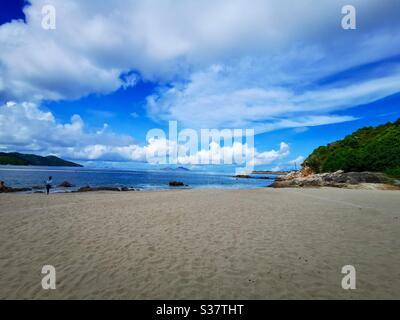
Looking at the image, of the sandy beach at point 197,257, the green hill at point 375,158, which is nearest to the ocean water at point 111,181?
the green hill at point 375,158

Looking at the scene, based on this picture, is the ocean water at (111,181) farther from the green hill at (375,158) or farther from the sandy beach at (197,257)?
the sandy beach at (197,257)

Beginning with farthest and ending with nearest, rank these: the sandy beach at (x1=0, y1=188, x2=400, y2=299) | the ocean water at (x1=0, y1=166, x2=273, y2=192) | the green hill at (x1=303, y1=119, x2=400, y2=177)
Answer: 1. the ocean water at (x1=0, y1=166, x2=273, y2=192)
2. the green hill at (x1=303, y1=119, x2=400, y2=177)
3. the sandy beach at (x1=0, y1=188, x2=400, y2=299)

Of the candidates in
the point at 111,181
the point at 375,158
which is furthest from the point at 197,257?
the point at 111,181

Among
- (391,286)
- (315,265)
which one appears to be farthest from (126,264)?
(391,286)

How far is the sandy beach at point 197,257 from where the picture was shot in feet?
15.7

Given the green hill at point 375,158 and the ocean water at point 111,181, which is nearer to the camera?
the green hill at point 375,158

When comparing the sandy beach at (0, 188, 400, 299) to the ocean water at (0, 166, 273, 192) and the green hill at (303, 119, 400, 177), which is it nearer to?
the ocean water at (0, 166, 273, 192)

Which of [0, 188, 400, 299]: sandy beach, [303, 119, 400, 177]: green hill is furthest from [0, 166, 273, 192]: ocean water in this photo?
[0, 188, 400, 299]: sandy beach

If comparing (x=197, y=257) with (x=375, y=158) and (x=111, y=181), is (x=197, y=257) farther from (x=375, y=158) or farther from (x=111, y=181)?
(x=111, y=181)

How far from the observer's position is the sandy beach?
4793 millimetres

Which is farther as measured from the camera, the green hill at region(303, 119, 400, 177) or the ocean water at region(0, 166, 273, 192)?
the ocean water at region(0, 166, 273, 192)

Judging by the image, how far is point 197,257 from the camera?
6480 millimetres

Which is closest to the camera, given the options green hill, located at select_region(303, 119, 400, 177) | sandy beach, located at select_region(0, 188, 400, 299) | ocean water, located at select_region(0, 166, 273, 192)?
sandy beach, located at select_region(0, 188, 400, 299)
